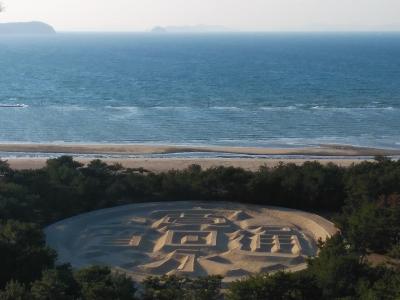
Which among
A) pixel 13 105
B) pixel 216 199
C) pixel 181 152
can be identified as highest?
pixel 216 199

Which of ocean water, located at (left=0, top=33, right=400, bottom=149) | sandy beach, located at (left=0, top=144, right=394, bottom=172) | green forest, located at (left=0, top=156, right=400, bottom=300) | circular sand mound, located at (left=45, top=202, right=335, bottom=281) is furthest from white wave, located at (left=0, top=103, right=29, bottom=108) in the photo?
circular sand mound, located at (left=45, top=202, right=335, bottom=281)

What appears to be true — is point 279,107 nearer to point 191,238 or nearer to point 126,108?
point 126,108

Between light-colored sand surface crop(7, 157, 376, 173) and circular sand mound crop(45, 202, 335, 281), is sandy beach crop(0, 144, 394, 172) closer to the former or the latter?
light-colored sand surface crop(7, 157, 376, 173)

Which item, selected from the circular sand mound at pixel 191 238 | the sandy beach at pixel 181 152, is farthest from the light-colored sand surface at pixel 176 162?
the circular sand mound at pixel 191 238

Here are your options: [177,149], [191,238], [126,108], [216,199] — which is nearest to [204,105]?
[126,108]

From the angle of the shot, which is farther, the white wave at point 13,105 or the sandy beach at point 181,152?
the white wave at point 13,105

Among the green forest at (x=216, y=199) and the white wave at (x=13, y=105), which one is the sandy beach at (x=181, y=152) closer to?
the green forest at (x=216, y=199)

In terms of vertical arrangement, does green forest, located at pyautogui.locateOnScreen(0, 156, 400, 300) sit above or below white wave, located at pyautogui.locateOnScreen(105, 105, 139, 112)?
above
